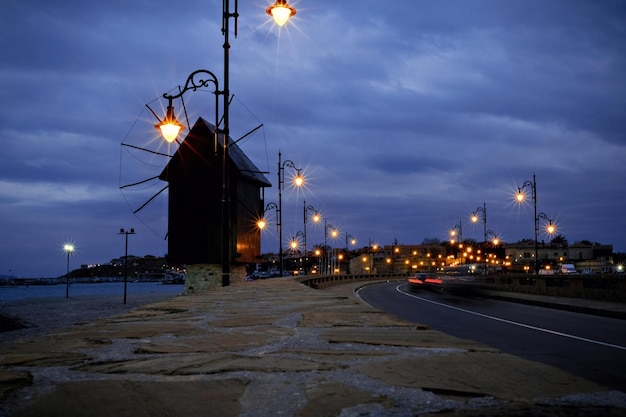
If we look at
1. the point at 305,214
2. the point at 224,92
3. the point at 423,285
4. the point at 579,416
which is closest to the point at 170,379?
the point at 579,416

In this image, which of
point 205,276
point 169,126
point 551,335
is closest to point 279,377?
point 551,335

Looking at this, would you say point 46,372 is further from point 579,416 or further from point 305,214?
point 305,214

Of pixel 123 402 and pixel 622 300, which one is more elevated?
pixel 123 402

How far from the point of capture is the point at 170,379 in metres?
2.88

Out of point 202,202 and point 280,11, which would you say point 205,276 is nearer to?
point 202,202

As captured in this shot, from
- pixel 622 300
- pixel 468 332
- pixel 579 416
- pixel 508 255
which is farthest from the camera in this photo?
pixel 508 255

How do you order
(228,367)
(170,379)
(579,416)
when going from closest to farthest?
(579,416) < (170,379) < (228,367)

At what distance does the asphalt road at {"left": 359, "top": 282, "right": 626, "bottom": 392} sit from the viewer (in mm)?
8602

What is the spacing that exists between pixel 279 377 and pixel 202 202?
3714cm

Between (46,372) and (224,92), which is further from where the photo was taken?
(224,92)

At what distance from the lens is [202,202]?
39.2 m

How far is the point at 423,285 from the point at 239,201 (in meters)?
15.8

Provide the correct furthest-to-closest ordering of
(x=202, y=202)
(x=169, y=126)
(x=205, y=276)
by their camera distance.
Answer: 1. (x=202, y=202)
2. (x=205, y=276)
3. (x=169, y=126)

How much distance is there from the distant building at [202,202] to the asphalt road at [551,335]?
19669 mm
